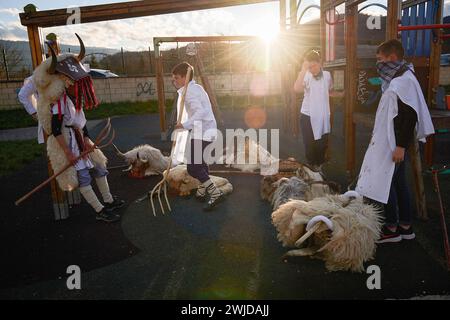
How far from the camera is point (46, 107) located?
4199 millimetres

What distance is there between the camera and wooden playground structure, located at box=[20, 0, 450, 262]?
4.57 metres

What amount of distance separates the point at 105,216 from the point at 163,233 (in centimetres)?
94

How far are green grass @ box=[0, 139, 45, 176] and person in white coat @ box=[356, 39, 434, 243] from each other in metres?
7.10

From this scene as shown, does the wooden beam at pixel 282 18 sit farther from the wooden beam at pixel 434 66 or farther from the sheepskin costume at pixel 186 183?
the sheepskin costume at pixel 186 183

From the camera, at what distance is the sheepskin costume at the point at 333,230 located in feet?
10.4

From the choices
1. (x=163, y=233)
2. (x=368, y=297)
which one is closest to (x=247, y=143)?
(x=163, y=233)

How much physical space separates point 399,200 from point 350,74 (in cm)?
252

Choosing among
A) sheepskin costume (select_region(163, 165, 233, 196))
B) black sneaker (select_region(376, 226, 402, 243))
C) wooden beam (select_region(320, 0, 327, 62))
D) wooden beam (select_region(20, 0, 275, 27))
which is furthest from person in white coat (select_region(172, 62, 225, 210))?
wooden beam (select_region(320, 0, 327, 62))

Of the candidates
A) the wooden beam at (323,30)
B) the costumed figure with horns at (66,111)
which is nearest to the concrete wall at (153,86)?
the wooden beam at (323,30)

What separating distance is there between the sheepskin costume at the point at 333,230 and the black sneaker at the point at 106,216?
2.17 metres

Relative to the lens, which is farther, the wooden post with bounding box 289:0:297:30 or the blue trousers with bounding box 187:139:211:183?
the wooden post with bounding box 289:0:297:30

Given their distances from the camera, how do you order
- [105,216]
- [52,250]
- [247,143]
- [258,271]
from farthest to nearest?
[247,143], [105,216], [52,250], [258,271]

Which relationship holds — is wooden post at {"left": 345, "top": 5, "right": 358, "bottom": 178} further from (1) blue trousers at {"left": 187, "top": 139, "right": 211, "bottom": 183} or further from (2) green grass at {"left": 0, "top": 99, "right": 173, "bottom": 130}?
(2) green grass at {"left": 0, "top": 99, "right": 173, "bottom": 130}
